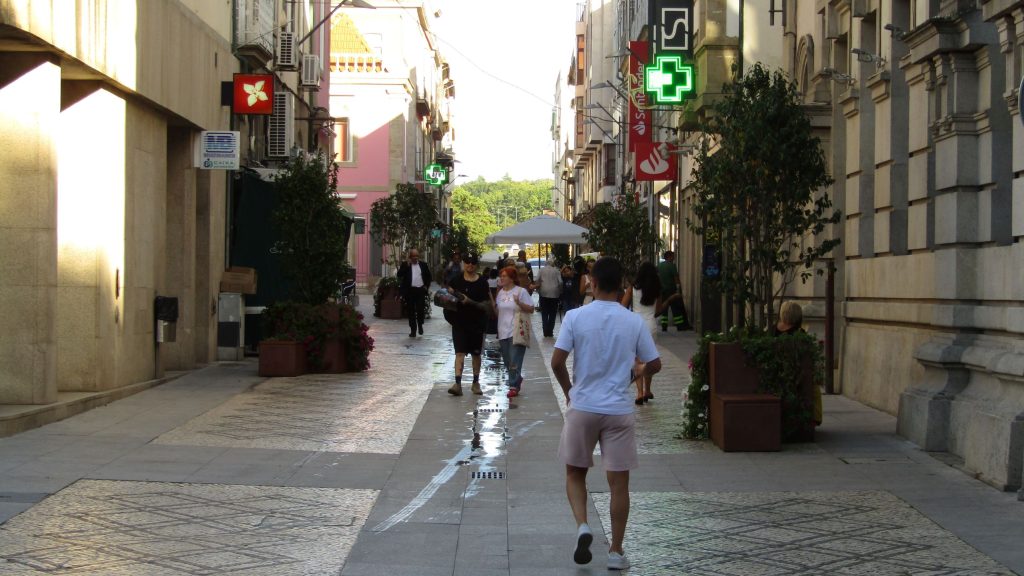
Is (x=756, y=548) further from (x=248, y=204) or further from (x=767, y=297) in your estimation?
(x=248, y=204)

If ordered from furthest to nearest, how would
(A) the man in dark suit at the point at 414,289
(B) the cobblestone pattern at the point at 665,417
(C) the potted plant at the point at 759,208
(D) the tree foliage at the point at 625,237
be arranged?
(D) the tree foliage at the point at 625,237
(A) the man in dark suit at the point at 414,289
(B) the cobblestone pattern at the point at 665,417
(C) the potted plant at the point at 759,208

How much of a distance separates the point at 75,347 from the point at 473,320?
182 inches

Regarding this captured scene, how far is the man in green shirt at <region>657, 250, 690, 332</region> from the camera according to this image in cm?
2767

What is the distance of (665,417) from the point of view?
13.9 metres

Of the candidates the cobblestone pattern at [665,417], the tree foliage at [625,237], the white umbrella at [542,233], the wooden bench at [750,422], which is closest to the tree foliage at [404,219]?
the white umbrella at [542,233]

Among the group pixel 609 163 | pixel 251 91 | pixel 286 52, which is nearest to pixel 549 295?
pixel 286 52

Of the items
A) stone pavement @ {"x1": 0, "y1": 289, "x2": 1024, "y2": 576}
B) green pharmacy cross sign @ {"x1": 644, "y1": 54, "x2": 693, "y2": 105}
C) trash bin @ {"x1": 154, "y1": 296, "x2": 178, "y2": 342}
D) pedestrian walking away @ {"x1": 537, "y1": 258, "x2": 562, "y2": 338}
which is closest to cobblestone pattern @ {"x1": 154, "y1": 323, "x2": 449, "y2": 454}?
stone pavement @ {"x1": 0, "y1": 289, "x2": 1024, "y2": 576}

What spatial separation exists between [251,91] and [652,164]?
570 inches

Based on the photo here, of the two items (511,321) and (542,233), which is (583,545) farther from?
(542,233)

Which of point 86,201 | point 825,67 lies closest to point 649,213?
point 825,67

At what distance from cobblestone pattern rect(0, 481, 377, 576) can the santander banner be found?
25.4 m

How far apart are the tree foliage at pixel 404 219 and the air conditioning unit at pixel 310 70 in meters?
9.99

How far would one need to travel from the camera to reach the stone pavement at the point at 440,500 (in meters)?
7.31

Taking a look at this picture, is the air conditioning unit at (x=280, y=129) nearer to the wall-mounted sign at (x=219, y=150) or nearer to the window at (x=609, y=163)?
the wall-mounted sign at (x=219, y=150)
